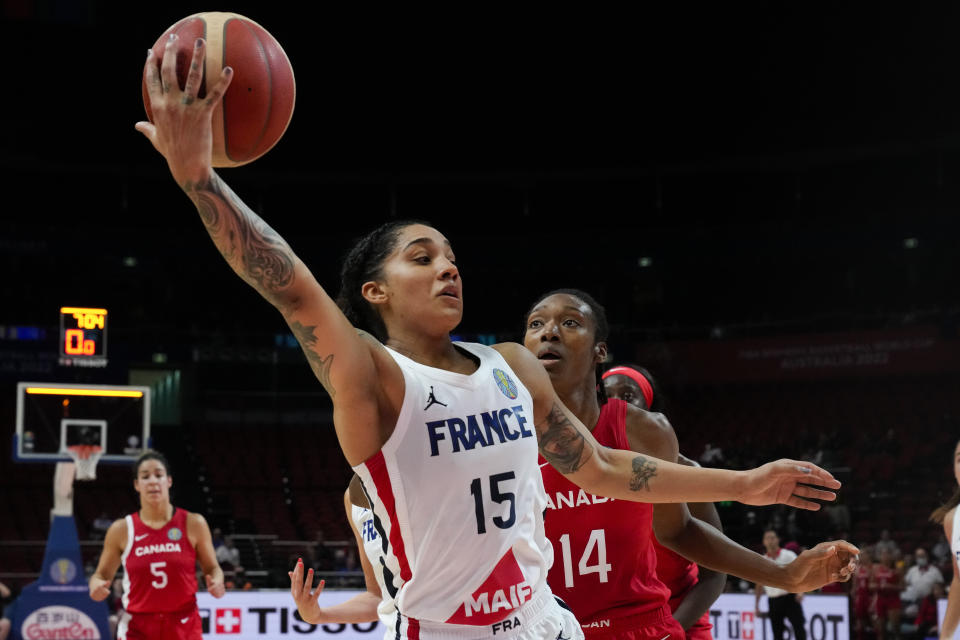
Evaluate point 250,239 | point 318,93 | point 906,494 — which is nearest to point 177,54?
point 250,239

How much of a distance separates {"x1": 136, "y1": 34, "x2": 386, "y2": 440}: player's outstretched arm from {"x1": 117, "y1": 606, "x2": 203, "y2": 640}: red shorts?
5.02m

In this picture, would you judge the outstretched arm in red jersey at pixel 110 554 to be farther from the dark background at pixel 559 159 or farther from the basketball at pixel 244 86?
the dark background at pixel 559 159

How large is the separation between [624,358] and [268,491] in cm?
838

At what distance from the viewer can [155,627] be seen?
6.99m

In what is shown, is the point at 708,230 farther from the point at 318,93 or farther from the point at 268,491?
the point at 268,491

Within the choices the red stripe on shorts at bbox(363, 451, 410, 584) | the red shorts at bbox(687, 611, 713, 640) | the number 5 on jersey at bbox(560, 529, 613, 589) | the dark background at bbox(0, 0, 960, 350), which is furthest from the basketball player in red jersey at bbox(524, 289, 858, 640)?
the dark background at bbox(0, 0, 960, 350)

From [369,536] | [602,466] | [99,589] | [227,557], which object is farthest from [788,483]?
[227,557]

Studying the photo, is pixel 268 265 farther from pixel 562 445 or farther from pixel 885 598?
pixel 885 598

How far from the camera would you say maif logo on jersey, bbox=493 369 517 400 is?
279 cm

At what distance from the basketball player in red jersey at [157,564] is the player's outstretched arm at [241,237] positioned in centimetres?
502

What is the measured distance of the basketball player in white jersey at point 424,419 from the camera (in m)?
2.37

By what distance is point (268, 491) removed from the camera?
2238 cm

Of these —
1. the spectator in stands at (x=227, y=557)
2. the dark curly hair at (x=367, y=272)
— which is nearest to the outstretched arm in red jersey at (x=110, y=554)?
the dark curly hair at (x=367, y=272)

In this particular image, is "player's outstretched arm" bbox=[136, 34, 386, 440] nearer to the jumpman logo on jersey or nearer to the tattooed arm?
the tattooed arm
